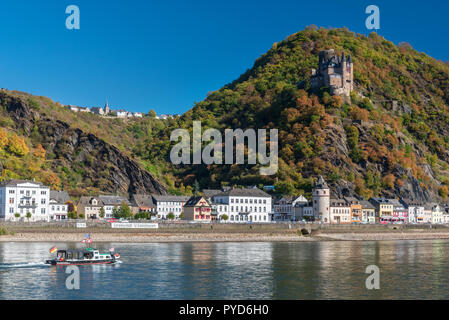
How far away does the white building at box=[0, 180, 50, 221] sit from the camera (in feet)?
302

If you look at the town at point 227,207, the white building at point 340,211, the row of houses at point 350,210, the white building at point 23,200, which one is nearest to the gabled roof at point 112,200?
the town at point 227,207

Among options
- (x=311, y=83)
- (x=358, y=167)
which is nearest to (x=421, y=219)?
(x=358, y=167)

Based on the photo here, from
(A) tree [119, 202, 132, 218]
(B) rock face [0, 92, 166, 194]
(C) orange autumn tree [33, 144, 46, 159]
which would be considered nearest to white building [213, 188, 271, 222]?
(A) tree [119, 202, 132, 218]

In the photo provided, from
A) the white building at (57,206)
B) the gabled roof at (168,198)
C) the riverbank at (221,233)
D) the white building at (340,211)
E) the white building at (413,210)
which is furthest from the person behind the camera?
the white building at (413,210)

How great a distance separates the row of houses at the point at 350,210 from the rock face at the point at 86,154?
32358 millimetres

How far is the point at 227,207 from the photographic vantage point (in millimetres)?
112375

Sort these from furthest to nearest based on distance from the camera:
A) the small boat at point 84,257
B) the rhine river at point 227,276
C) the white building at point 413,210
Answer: the white building at point 413,210, the small boat at point 84,257, the rhine river at point 227,276

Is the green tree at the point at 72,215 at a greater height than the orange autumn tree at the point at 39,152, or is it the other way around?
the orange autumn tree at the point at 39,152

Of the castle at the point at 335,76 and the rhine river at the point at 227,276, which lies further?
the castle at the point at 335,76

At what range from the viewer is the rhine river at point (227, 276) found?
36.6m

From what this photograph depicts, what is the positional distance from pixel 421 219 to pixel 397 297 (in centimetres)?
10074

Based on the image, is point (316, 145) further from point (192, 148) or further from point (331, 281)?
point (331, 281)

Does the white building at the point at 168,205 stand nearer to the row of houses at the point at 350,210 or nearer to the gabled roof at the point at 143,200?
the gabled roof at the point at 143,200

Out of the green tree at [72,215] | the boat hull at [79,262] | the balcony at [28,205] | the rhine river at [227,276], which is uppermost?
the balcony at [28,205]
